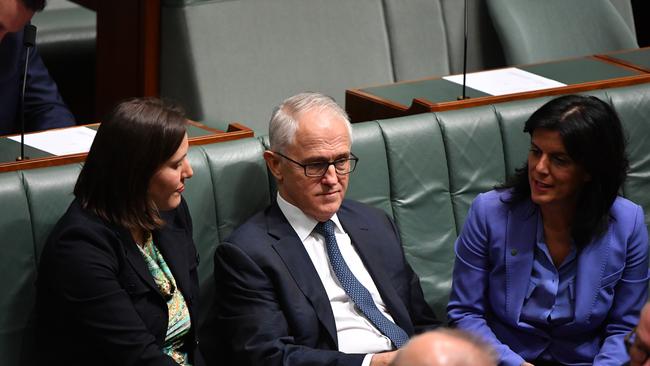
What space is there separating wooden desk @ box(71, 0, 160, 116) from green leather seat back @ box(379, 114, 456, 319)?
3.60 ft

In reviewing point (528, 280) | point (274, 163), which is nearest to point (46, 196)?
point (274, 163)

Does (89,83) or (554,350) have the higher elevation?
(89,83)

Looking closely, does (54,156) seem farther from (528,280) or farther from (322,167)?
(528,280)

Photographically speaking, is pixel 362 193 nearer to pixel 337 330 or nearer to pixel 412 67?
pixel 337 330

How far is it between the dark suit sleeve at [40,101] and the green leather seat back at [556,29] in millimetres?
1629

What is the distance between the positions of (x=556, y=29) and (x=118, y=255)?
2.38 meters

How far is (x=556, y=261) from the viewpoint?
2.57m

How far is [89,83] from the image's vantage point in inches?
167

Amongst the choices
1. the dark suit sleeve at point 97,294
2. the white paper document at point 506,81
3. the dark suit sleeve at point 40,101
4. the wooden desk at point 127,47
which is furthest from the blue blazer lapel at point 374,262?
the wooden desk at point 127,47

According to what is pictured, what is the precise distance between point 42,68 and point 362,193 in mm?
996

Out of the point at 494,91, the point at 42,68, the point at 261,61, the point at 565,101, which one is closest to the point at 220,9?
the point at 261,61

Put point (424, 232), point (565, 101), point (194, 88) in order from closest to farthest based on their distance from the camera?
1. point (565, 101)
2. point (424, 232)
3. point (194, 88)

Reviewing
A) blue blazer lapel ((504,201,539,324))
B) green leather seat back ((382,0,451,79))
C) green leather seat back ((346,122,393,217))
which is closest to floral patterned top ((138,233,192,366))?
green leather seat back ((346,122,393,217))

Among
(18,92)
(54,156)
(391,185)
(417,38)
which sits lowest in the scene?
(391,185)
